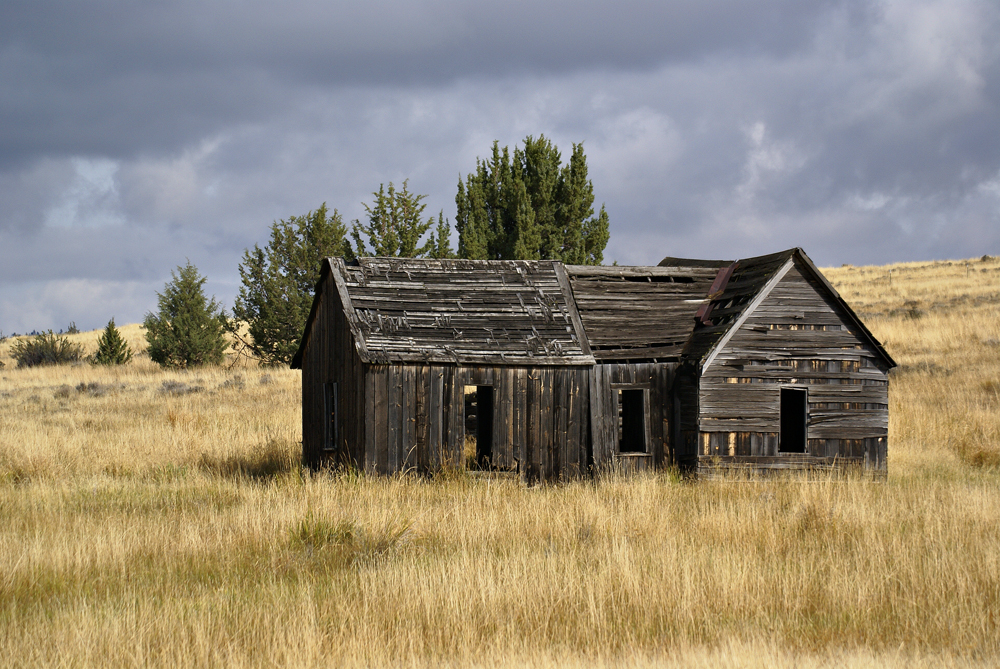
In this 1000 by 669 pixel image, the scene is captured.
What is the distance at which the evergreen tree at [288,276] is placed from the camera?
3247cm

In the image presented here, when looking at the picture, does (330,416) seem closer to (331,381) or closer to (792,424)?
(331,381)

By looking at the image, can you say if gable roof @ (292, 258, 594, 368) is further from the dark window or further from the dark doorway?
the dark doorway

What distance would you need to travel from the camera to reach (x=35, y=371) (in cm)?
3653

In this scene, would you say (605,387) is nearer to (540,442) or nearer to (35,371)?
(540,442)

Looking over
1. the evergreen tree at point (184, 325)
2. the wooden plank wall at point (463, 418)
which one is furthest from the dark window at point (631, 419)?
the evergreen tree at point (184, 325)

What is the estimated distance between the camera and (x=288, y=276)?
108ft

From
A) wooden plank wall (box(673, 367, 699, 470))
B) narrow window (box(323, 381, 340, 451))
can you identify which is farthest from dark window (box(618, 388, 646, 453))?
narrow window (box(323, 381, 340, 451))

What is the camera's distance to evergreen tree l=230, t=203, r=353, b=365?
107 feet

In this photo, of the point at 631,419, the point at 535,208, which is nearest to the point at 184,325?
the point at 535,208

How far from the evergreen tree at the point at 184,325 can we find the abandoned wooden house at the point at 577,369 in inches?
841

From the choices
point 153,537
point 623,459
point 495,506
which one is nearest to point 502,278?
point 623,459

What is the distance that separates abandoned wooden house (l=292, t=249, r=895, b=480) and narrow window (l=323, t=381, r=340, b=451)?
4 cm

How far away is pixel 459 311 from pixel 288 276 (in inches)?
Answer: 746

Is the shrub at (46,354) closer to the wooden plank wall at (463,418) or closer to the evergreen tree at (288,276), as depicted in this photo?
the evergreen tree at (288,276)
